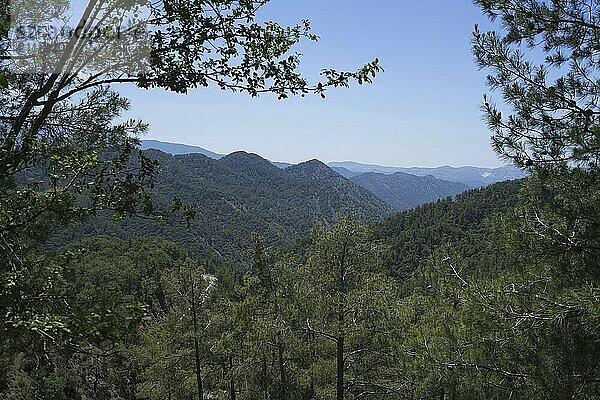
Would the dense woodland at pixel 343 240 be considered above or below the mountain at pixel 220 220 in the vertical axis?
above

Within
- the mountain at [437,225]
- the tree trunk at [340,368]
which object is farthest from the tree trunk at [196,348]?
the mountain at [437,225]

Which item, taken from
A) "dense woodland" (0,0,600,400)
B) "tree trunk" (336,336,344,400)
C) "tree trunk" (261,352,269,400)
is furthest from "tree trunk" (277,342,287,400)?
"tree trunk" (336,336,344,400)

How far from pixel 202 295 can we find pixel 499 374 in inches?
372

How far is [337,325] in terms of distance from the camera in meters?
8.16

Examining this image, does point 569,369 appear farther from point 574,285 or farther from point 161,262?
point 161,262

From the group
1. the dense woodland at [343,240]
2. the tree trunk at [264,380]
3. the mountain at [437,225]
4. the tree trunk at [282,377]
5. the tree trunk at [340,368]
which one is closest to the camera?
the dense woodland at [343,240]

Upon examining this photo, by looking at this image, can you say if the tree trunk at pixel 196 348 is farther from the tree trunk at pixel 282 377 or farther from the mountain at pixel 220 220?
the mountain at pixel 220 220

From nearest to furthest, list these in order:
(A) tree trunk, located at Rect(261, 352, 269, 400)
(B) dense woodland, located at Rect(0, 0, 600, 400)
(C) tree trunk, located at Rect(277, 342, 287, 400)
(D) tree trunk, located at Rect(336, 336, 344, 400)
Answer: (B) dense woodland, located at Rect(0, 0, 600, 400), (D) tree trunk, located at Rect(336, 336, 344, 400), (C) tree trunk, located at Rect(277, 342, 287, 400), (A) tree trunk, located at Rect(261, 352, 269, 400)

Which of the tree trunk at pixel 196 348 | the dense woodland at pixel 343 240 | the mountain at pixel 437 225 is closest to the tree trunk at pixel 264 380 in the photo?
the tree trunk at pixel 196 348

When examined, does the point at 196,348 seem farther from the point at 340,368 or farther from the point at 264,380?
the point at 340,368

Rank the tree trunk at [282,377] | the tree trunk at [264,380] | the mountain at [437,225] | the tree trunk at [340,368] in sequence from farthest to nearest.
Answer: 1. the mountain at [437,225]
2. the tree trunk at [264,380]
3. the tree trunk at [282,377]
4. the tree trunk at [340,368]

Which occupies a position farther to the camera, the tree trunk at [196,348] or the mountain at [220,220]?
the mountain at [220,220]

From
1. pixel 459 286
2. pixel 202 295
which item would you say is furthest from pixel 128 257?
pixel 459 286

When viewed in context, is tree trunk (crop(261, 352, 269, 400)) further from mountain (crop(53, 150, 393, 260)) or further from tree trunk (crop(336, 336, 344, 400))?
mountain (crop(53, 150, 393, 260))
